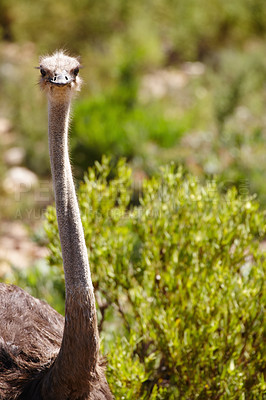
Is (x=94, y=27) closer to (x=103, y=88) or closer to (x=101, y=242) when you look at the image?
(x=103, y=88)


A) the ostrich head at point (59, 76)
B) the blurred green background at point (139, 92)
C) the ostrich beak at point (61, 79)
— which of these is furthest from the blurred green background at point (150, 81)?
the ostrich beak at point (61, 79)

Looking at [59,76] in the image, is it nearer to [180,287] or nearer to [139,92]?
[180,287]

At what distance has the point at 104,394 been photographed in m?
3.01

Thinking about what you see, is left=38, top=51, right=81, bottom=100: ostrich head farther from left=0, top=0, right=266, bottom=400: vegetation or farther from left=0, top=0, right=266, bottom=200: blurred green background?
left=0, top=0, right=266, bottom=200: blurred green background

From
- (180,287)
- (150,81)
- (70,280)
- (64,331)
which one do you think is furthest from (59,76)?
(150,81)

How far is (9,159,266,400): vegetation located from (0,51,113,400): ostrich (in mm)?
521

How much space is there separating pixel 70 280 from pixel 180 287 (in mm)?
1190

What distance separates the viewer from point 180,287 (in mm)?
3777

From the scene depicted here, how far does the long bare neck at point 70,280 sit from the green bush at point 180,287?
590 mm

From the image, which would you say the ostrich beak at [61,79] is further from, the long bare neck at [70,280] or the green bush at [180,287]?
the green bush at [180,287]

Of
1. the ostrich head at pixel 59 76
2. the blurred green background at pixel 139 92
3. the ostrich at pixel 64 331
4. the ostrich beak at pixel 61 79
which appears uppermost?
the blurred green background at pixel 139 92

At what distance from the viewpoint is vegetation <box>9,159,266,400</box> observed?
3.60 metres

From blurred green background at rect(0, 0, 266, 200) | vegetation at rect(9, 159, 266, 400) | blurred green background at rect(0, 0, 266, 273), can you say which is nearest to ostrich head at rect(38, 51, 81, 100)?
blurred green background at rect(0, 0, 266, 273)

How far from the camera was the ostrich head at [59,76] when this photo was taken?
2578 millimetres
